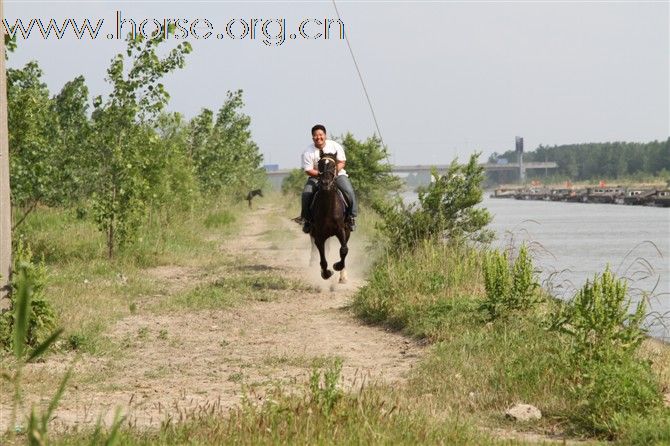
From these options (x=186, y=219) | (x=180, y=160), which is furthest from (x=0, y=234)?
(x=186, y=219)

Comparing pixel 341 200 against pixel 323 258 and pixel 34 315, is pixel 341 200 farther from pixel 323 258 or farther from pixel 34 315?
pixel 34 315

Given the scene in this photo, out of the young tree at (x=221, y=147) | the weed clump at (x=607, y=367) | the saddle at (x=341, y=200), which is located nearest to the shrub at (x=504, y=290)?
the weed clump at (x=607, y=367)

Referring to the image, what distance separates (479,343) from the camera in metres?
9.70

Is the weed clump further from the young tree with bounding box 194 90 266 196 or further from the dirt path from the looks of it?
the young tree with bounding box 194 90 266 196

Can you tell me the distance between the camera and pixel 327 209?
16.1 meters

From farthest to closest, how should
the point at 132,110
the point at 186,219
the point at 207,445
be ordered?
the point at 186,219
the point at 132,110
the point at 207,445

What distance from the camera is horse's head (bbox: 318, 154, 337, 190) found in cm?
1525

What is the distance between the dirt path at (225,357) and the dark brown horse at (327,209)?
895mm

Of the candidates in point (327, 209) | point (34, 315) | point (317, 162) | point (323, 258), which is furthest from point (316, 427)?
point (323, 258)

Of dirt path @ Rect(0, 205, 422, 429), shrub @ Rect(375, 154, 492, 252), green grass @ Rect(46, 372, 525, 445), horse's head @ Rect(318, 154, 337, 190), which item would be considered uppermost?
horse's head @ Rect(318, 154, 337, 190)

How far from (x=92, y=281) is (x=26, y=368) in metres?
7.18

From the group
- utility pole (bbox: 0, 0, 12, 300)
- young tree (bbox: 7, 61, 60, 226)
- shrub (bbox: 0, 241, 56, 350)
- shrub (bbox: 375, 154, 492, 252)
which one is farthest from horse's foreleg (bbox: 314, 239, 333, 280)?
utility pole (bbox: 0, 0, 12, 300)

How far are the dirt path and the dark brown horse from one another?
0.89m

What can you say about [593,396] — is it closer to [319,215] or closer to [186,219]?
[319,215]
